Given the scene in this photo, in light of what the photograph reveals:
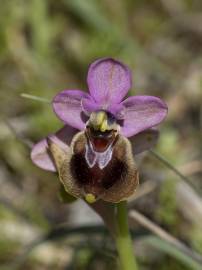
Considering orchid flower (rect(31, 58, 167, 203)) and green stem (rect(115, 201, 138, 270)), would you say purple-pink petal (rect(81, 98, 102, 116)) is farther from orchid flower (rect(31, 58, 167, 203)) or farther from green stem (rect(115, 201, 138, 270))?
green stem (rect(115, 201, 138, 270))

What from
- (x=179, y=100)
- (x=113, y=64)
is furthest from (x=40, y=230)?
(x=113, y=64)

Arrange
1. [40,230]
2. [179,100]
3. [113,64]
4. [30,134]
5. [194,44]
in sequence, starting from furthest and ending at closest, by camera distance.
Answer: [194,44] < [179,100] < [30,134] < [40,230] < [113,64]

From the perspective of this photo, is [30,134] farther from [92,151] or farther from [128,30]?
[92,151]

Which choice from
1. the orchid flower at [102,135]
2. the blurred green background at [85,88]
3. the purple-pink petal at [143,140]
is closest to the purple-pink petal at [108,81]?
the orchid flower at [102,135]

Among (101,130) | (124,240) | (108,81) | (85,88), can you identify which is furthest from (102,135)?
(85,88)

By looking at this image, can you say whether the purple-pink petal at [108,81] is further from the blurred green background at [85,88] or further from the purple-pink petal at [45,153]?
the blurred green background at [85,88]

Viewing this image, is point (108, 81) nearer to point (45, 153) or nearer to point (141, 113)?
point (141, 113)

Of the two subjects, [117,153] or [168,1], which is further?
[168,1]

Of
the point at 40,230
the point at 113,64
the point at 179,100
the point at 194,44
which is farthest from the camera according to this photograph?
the point at 194,44

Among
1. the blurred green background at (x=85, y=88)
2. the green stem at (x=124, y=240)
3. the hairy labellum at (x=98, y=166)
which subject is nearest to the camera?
the hairy labellum at (x=98, y=166)
